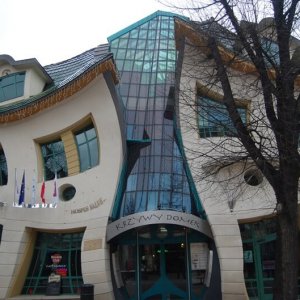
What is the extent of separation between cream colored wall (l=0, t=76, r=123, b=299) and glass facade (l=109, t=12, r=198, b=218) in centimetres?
89

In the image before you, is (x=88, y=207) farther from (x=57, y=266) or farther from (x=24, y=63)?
(x=24, y=63)

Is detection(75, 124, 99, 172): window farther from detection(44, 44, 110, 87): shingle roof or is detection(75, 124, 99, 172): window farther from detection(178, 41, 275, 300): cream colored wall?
detection(44, 44, 110, 87): shingle roof

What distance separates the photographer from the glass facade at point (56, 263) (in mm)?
15703

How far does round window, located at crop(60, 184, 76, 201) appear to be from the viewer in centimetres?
1625

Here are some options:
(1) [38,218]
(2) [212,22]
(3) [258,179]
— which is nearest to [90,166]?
(1) [38,218]

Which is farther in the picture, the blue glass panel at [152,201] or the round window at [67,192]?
the round window at [67,192]

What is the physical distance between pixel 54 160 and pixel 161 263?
617 centimetres

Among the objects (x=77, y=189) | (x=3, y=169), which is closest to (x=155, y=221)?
(x=77, y=189)

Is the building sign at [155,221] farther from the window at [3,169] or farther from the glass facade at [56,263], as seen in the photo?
the window at [3,169]

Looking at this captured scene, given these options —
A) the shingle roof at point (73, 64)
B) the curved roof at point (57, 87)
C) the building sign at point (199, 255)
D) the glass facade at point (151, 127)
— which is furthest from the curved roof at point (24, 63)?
the building sign at point (199, 255)

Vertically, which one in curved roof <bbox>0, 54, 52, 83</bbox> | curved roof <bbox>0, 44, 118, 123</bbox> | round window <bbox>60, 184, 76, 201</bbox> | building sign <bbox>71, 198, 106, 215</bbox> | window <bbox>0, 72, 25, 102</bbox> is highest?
curved roof <bbox>0, 54, 52, 83</bbox>

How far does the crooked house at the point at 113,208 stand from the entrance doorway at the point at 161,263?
37 millimetres

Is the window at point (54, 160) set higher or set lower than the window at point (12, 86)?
lower

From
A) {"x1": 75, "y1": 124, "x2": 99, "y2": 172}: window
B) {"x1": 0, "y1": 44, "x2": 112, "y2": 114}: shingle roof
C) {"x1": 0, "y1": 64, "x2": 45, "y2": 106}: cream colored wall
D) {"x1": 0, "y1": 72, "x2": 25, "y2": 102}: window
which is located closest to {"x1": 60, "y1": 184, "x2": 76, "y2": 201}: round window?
{"x1": 75, "y1": 124, "x2": 99, "y2": 172}: window
